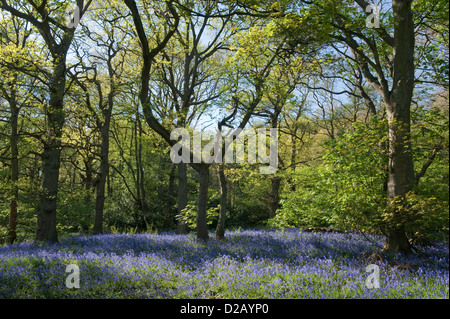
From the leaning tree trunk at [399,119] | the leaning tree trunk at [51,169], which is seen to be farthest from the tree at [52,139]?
the leaning tree trunk at [399,119]

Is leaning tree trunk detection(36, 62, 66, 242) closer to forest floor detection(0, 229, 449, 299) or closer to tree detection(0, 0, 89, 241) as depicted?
tree detection(0, 0, 89, 241)

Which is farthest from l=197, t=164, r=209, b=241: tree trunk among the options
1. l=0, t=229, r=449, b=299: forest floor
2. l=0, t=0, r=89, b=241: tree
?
l=0, t=0, r=89, b=241: tree

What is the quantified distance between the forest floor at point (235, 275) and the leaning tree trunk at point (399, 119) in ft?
1.67

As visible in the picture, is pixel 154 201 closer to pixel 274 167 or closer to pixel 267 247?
pixel 274 167

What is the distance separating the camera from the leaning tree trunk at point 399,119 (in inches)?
224

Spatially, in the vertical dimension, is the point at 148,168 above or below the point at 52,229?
above

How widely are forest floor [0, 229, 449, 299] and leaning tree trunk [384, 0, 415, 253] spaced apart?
51cm

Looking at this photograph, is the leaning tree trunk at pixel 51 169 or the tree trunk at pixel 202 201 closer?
the tree trunk at pixel 202 201

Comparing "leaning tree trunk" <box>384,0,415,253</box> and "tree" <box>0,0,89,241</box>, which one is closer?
"leaning tree trunk" <box>384,0,415,253</box>

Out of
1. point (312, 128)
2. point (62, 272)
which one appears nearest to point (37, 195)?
point (62, 272)

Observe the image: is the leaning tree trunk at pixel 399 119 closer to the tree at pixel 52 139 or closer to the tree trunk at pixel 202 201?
the tree trunk at pixel 202 201

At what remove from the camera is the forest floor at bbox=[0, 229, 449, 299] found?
167 inches

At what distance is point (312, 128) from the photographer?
25.9 meters
